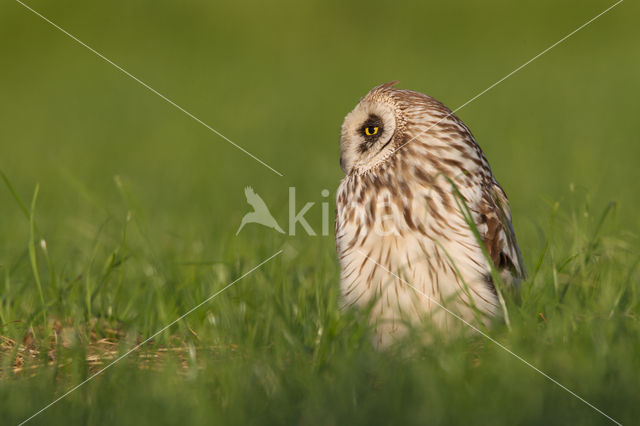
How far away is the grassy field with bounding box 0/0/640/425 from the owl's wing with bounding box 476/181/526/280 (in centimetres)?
19

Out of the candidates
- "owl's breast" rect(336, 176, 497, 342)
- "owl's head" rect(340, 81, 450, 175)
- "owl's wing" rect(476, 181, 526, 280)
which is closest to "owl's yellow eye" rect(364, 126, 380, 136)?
"owl's head" rect(340, 81, 450, 175)

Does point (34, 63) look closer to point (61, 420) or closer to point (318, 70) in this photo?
point (318, 70)

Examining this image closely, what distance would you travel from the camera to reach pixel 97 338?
363 cm

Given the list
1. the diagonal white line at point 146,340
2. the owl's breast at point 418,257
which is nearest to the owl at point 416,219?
the owl's breast at point 418,257

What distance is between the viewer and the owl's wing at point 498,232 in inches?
139

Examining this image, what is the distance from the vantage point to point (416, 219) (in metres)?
3.40

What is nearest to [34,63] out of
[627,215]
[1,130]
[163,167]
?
[1,130]

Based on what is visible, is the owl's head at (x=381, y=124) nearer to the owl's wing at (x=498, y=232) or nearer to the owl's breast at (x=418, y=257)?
the owl's breast at (x=418, y=257)

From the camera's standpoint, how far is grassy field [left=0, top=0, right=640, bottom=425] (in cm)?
254

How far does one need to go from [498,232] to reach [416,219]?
1.49 ft

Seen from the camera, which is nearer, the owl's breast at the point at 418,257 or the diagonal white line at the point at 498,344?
the diagonal white line at the point at 498,344

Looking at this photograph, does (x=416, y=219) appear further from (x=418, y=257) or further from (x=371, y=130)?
(x=371, y=130)

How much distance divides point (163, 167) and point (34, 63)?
10892 millimetres

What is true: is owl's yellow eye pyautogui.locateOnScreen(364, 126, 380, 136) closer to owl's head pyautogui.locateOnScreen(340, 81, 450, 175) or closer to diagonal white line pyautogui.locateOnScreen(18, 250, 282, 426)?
owl's head pyautogui.locateOnScreen(340, 81, 450, 175)
